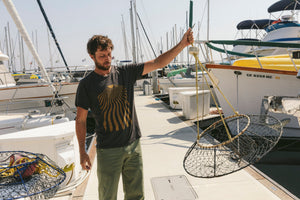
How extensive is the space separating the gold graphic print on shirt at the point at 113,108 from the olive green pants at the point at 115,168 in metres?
0.22

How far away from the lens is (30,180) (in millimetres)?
1721

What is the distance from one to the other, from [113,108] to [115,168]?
22.3 inches

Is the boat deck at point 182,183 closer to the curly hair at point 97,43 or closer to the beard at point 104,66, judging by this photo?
the beard at point 104,66

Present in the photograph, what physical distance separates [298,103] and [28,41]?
711 centimetres

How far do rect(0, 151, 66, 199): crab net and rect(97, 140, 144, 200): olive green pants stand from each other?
38 centimetres

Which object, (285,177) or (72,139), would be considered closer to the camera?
(72,139)

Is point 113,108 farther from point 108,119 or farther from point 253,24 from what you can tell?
point 253,24

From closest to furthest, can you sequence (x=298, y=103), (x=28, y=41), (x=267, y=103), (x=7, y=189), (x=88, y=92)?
1. (x=7, y=189)
2. (x=88, y=92)
3. (x=298, y=103)
4. (x=267, y=103)
5. (x=28, y=41)

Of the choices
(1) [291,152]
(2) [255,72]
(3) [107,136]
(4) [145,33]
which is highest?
(4) [145,33]

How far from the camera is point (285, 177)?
14.7 ft

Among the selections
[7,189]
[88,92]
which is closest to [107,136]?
[88,92]

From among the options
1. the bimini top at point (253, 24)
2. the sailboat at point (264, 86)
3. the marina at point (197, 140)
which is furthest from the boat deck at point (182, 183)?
the bimini top at point (253, 24)

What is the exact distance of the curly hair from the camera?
1.92 metres

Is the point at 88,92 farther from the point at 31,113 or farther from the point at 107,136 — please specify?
the point at 31,113
